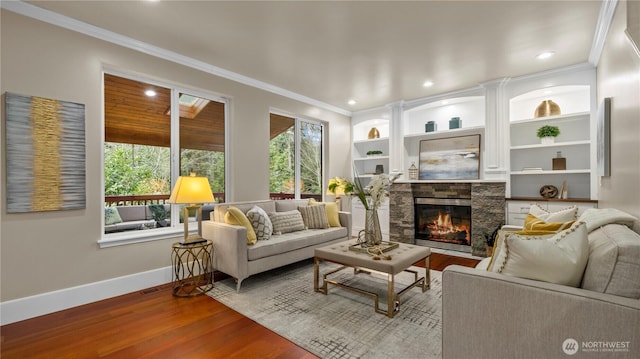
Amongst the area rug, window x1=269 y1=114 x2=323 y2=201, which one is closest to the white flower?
the area rug

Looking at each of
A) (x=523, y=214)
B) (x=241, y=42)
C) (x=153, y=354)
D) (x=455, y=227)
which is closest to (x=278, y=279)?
(x=153, y=354)

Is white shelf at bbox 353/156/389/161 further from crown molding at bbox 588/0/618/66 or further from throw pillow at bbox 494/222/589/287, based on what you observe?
throw pillow at bbox 494/222/589/287

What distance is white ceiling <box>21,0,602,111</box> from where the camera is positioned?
256 centimetres

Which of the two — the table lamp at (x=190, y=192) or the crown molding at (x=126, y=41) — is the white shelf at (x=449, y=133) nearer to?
the crown molding at (x=126, y=41)

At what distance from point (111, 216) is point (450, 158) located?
16.2 ft

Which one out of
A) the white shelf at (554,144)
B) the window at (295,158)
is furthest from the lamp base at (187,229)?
the white shelf at (554,144)

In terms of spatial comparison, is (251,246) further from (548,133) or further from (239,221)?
(548,133)

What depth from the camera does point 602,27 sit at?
2.79 m

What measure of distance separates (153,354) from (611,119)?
4105mm

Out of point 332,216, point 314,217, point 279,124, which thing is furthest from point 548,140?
point 279,124

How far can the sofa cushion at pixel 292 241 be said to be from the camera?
321 centimetres

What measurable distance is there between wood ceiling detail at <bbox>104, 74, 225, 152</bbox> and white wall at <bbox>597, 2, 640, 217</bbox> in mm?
4082

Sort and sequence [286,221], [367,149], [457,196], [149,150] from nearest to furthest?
[149,150]
[286,221]
[457,196]
[367,149]

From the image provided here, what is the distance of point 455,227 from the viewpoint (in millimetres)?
4898
